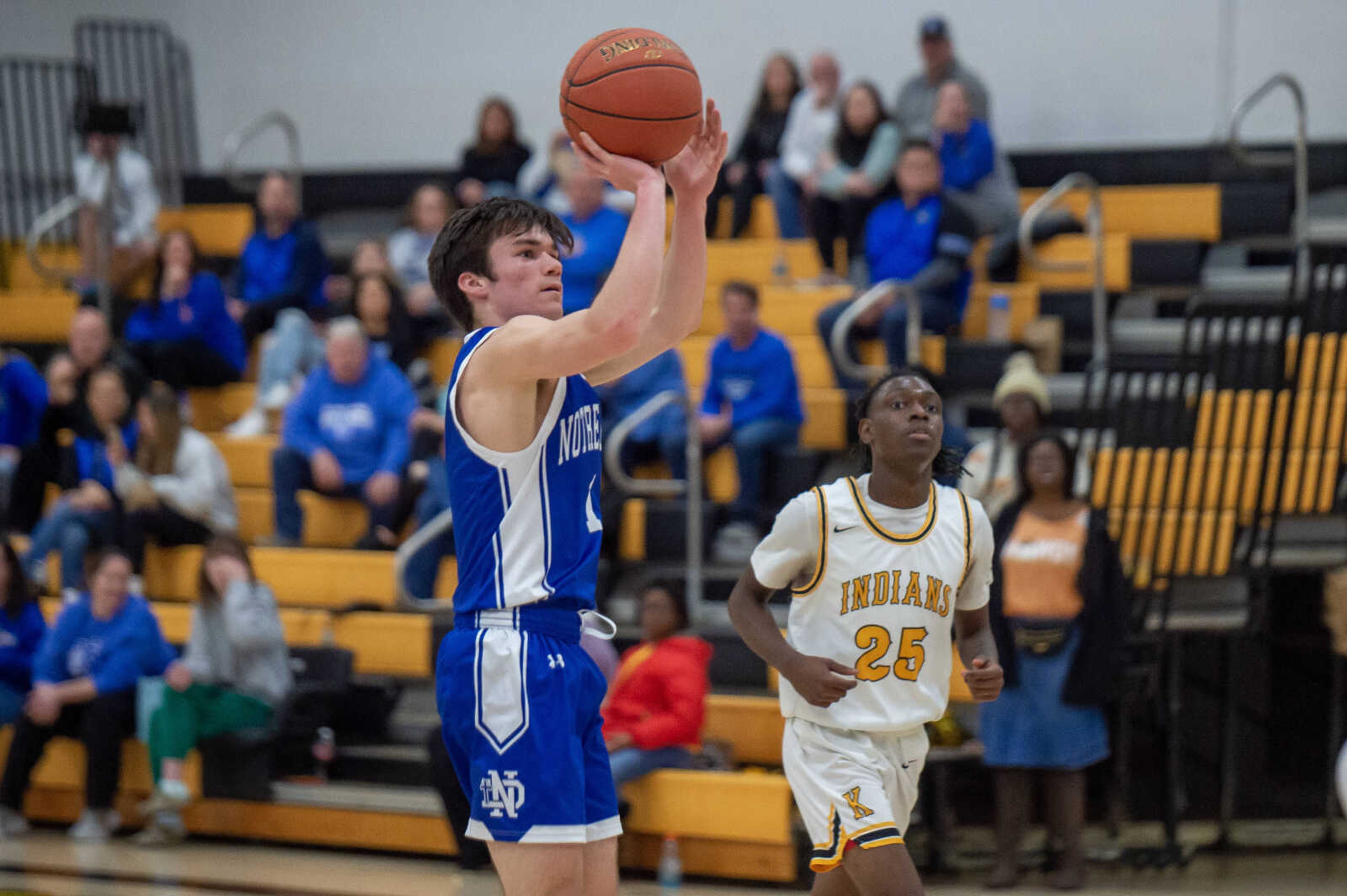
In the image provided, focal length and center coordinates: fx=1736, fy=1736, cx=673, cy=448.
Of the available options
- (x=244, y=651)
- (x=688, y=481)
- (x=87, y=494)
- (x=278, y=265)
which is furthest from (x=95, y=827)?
(x=278, y=265)

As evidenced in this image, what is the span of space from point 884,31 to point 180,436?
199 inches

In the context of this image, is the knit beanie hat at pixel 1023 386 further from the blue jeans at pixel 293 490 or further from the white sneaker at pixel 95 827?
the white sneaker at pixel 95 827

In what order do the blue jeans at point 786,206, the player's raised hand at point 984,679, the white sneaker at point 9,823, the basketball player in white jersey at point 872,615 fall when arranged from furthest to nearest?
the blue jeans at point 786,206
the white sneaker at point 9,823
the basketball player in white jersey at point 872,615
the player's raised hand at point 984,679

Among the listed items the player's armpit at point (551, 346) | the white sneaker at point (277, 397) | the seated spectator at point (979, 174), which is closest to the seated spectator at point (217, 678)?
the white sneaker at point (277, 397)

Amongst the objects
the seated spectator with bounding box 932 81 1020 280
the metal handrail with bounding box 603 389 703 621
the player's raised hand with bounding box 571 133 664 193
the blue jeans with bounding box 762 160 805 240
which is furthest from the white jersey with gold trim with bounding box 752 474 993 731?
the blue jeans with bounding box 762 160 805 240

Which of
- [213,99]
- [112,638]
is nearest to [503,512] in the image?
[112,638]

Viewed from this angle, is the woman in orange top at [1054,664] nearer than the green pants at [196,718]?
Yes

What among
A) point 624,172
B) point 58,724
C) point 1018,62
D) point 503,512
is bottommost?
point 58,724

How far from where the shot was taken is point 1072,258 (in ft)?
28.9

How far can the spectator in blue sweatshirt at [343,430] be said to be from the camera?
784cm

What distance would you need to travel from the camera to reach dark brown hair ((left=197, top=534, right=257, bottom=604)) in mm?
6965

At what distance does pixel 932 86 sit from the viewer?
9188 millimetres

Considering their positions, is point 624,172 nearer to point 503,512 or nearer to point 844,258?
point 503,512

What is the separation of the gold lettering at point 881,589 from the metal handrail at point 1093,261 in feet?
13.3
